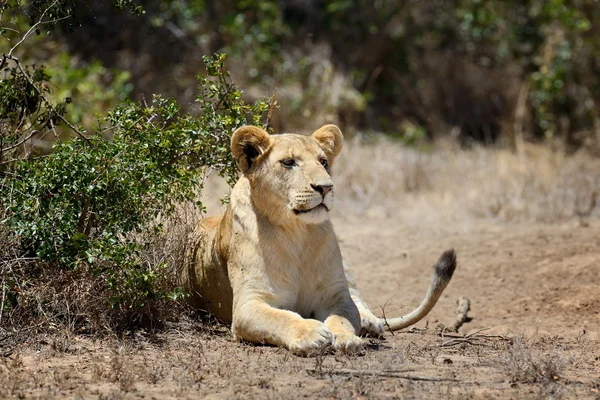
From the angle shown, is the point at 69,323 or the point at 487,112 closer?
the point at 69,323

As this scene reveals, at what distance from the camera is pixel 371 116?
53.8ft

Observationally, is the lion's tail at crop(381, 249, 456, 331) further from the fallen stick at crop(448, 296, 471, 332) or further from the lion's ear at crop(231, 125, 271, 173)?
the lion's ear at crop(231, 125, 271, 173)

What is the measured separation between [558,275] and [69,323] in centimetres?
468

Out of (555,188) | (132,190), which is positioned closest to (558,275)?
(555,188)

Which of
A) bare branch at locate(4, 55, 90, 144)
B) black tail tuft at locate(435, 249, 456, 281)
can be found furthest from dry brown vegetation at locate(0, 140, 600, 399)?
bare branch at locate(4, 55, 90, 144)

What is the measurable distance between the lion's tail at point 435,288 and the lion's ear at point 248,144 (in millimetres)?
1523

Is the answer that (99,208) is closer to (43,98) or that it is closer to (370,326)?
(43,98)

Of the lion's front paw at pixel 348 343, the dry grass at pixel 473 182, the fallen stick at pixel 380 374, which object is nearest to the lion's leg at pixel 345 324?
the lion's front paw at pixel 348 343

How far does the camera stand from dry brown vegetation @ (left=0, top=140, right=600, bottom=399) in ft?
15.7

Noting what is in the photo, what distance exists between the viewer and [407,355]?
5496mm

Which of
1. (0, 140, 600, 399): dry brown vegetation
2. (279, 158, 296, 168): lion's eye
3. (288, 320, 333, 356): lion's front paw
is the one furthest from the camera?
(279, 158, 296, 168): lion's eye

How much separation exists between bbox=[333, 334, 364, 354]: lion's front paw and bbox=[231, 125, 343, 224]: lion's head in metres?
0.73

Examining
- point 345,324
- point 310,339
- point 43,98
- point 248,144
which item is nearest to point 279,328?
point 310,339

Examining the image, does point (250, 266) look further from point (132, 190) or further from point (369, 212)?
point (369, 212)
